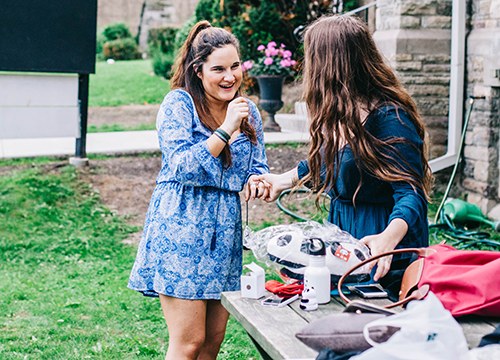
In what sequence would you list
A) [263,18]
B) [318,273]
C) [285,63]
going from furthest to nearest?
[263,18] < [285,63] < [318,273]

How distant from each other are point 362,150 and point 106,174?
5696 millimetres

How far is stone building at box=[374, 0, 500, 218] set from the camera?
642 centimetres

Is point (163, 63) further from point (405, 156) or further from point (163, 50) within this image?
point (405, 156)

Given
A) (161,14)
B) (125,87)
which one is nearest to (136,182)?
(125,87)

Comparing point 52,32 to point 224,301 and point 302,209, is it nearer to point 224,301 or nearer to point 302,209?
point 302,209

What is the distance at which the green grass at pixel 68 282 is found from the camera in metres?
3.70

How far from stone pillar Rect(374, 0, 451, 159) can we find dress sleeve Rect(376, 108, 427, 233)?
513cm

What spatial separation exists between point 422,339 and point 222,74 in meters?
1.52

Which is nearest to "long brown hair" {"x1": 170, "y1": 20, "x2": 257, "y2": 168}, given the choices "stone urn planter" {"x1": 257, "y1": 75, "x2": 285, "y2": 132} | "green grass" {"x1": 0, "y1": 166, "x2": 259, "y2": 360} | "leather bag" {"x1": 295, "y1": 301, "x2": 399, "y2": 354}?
"leather bag" {"x1": 295, "y1": 301, "x2": 399, "y2": 354}

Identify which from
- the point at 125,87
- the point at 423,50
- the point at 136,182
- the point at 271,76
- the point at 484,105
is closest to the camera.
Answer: the point at 484,105

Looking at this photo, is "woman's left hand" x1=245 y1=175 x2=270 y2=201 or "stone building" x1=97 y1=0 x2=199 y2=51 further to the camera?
"stone building" x1=97 y1=0 x2=199 y2=51

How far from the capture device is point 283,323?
172 centimetres

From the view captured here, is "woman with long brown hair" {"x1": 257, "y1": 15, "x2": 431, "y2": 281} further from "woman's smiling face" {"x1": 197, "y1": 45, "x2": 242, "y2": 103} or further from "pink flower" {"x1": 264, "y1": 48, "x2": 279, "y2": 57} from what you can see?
"pink flower" {"x1": 264, "y1": 48, "x2": 279, "y2": 57}

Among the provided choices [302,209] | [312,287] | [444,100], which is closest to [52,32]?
[302,209]
